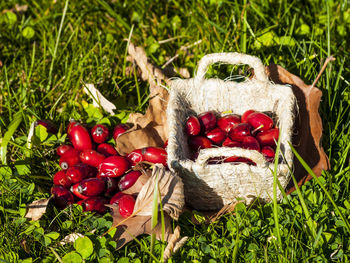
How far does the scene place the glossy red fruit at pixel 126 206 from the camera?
2.39m

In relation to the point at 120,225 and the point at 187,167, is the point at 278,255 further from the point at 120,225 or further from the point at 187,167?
the point at 120,225

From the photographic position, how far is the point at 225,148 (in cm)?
225

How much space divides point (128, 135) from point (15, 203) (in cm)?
81

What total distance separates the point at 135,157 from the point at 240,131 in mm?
691

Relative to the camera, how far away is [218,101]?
3.01 meters

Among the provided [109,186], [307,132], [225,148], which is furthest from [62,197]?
[307,132]

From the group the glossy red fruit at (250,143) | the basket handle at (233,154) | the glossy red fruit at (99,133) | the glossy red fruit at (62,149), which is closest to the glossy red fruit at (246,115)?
the glossy red fruit at (250,143)

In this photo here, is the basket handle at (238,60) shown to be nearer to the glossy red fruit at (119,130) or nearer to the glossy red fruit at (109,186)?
the glossy red fruit at (119,130)

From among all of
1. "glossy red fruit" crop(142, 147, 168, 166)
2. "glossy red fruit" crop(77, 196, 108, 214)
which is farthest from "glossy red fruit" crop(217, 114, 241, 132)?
"glossy red fruit" crop(77, 196, 108, 214)

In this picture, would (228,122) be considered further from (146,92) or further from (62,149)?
(62,149)

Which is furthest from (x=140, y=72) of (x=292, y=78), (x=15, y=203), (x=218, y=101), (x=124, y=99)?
(x=15, y=203)

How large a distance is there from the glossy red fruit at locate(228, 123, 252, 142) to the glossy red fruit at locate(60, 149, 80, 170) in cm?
104

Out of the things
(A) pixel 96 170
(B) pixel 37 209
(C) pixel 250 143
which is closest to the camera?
(B) pixel 37 209

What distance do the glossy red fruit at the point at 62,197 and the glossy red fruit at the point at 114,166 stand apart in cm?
25
